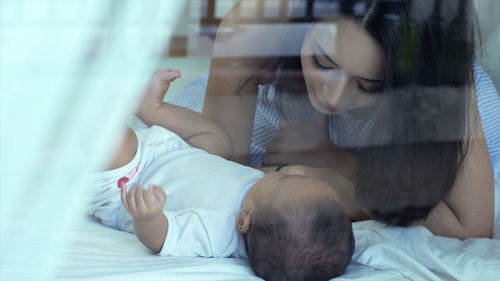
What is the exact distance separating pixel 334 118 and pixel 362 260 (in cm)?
24

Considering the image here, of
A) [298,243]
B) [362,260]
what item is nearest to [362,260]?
[362,260]

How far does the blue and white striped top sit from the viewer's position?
2.64 feet

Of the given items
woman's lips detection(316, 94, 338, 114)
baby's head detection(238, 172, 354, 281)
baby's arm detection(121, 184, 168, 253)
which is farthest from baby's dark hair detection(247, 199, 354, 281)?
woman's lips detection(316, 94, 338, 114)

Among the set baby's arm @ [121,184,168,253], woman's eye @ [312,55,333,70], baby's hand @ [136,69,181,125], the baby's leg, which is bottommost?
baby's arm @ [121,184,168,253]

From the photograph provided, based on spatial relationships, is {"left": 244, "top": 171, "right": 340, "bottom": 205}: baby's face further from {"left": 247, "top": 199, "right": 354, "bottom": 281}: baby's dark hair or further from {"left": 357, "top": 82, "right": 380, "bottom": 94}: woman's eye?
{"left": 357, "top": 82, "right": 380, "bottom": 94}: woman's eye

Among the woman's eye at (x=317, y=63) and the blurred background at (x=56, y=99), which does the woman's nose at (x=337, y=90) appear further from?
the blurred background at (x=56, y=99)

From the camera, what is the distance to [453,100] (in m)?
0.77

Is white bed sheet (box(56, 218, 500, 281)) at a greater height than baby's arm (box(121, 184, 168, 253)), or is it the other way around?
baby's arm (box(121, 184, 168, 253))

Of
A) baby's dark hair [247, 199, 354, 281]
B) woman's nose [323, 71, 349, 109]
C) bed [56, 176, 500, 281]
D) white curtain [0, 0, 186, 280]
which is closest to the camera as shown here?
white curtain [0, 0, 186, 280]

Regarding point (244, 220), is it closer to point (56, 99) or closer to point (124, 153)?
point (124, 153)

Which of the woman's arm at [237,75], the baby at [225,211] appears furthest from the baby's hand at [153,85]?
the woman's arm at [237,75]

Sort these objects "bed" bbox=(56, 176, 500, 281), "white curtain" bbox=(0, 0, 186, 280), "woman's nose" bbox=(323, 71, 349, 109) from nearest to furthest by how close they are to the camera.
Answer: "white curtain" bbox=(0, 0, 186, 280)
"bed" bbox=(56, 176, 500, 281)
"woman's nose" bbox=(323, 71, 349, 109)

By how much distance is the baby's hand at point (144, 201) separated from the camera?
1.92 feet

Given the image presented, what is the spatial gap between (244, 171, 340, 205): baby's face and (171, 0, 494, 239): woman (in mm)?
35
